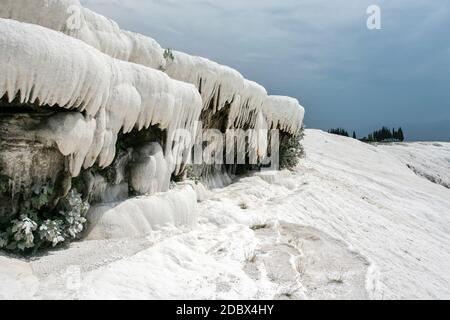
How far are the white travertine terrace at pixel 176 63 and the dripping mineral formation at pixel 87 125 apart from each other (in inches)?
0.7

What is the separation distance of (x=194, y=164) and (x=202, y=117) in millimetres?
1125

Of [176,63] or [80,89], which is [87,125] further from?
[176,63]

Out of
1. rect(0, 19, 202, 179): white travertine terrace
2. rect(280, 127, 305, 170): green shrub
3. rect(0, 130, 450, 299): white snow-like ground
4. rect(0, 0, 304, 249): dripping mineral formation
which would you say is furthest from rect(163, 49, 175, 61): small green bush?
rect(280, 127, 305, 170): green shrub

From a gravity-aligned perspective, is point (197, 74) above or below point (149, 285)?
above

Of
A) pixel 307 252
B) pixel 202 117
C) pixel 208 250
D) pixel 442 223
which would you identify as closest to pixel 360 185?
pixel 442 223

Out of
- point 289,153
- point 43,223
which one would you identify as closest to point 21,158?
point 43,223

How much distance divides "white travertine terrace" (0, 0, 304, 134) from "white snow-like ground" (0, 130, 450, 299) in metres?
1.82

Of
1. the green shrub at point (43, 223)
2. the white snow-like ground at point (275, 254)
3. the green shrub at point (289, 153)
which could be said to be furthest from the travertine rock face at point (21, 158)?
the green shrub at point (289, 153)

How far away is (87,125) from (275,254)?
3134 mm

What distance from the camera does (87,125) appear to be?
5012mm

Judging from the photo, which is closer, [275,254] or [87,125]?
[87,125]

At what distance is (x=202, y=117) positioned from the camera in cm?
997

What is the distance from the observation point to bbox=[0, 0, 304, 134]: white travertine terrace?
527 centimetres

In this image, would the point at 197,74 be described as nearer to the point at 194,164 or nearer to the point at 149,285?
the point at 194,164
